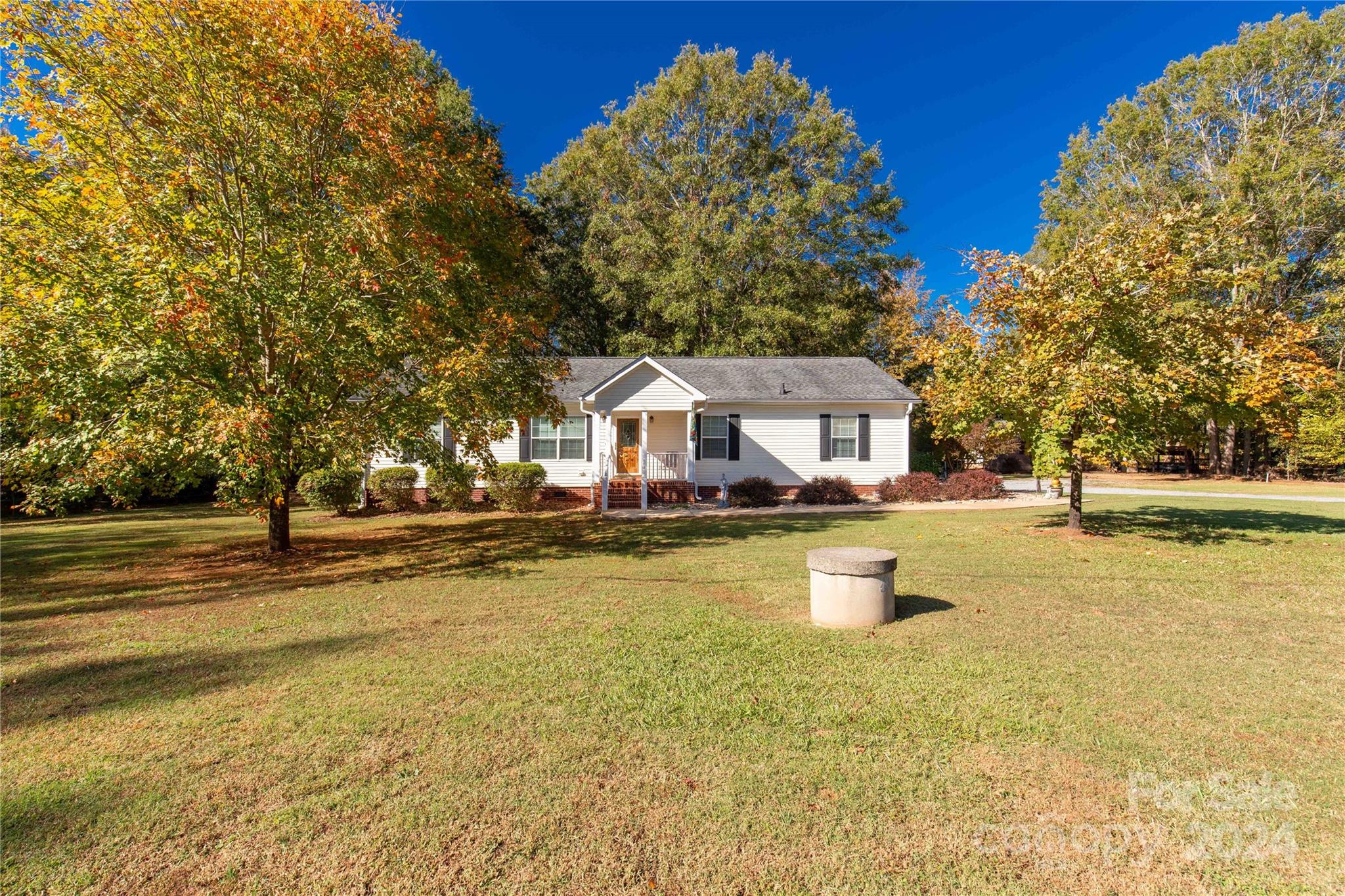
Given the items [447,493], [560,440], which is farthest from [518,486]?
[560,440]

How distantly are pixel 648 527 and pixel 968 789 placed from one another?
36.7 ft

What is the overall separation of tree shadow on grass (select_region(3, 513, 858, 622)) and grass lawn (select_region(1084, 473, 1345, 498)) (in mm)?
17602

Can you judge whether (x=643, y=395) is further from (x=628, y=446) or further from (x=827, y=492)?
(x=827, y=492)

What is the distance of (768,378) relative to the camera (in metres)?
21.6

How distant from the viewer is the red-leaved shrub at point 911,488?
759 inches

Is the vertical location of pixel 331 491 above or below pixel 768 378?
below

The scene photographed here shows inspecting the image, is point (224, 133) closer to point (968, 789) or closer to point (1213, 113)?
point (968, 789)

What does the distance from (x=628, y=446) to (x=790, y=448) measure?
5.32 meters

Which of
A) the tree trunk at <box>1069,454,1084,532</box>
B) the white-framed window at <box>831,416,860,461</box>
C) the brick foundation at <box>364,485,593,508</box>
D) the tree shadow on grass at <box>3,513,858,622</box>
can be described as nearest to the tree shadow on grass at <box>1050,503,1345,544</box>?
the tree trunk at <box>1069,454,1084,532</box>

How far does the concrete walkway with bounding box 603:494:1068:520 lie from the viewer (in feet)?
53.6

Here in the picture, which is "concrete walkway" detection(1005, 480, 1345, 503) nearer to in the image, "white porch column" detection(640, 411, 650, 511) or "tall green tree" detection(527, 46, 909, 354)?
"tall green tree" detection(527, 46, 909, 354)

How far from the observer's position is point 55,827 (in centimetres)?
311

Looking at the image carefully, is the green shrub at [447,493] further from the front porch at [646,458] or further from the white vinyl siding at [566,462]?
the front porch at [646,458]

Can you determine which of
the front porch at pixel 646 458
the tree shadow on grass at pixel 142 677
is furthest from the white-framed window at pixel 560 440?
the tree shadow on grass at pixel 142 677
